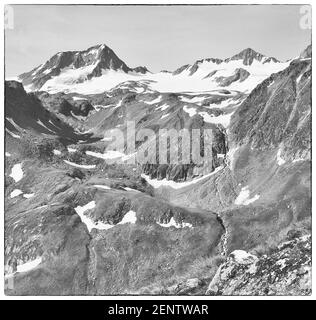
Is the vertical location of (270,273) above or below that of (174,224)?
above

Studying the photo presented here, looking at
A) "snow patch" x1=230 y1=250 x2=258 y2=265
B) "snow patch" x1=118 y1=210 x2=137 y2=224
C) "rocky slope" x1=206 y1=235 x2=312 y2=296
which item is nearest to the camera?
"rocky slope" x1=206 y1=235 x2=312 y2=296

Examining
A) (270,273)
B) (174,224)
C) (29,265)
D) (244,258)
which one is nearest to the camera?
(270,273)

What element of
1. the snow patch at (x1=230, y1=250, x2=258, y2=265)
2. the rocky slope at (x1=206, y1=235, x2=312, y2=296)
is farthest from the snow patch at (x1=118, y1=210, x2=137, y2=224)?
the rocky slope at (x1=206, y1=235, x2=312, y2=296)

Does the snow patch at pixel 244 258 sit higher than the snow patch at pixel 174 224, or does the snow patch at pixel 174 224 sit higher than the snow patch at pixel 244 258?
the snow patch at pixel 244 258

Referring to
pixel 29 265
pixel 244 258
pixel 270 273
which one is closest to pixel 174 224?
pixel 29 265

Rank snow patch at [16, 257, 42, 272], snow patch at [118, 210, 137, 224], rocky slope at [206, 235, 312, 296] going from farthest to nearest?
snow patch at [118, 210, 137, 224]
snow patch at [16, 257, 42, 272]
rocky slope at [206, 235, 312, 296]

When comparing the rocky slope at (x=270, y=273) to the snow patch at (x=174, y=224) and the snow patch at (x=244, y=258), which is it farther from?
the snow patch at (x=174, y=224)

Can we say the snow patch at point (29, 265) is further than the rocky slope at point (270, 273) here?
Yes

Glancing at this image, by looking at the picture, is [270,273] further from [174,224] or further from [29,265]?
[174,224]

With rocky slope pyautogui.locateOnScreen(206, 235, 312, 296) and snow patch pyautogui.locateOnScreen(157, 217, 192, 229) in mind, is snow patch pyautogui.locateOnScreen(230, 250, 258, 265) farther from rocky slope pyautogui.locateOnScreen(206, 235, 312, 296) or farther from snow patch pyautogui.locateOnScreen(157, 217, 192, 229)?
snow patch pyautogui.locateOnScreen(157, 217, 192, 229)

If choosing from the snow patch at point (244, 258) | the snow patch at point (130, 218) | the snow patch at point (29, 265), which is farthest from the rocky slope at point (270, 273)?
the snow patch at point (130, 218)
